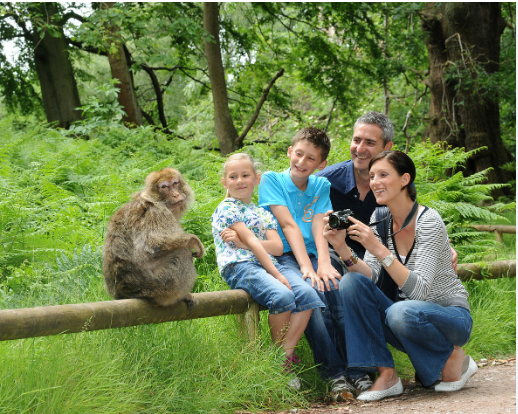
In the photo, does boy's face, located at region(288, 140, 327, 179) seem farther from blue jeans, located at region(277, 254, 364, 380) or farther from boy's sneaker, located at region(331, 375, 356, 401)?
boy's sneaker, located at region(331, 375, 356, 401)

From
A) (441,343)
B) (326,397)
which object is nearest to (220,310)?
(326,397)

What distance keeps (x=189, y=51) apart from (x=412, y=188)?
915 cm

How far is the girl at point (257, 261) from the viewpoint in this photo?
334 cm

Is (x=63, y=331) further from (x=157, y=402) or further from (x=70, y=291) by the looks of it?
(x=70, y=291)

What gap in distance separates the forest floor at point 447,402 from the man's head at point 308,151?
5.50 ft

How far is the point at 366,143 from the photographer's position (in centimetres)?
415

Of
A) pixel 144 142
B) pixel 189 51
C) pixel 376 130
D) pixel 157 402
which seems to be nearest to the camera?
pixel 157 402

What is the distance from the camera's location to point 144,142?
29.6ft

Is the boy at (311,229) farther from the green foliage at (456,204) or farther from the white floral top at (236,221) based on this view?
the green foliage at (456,204)

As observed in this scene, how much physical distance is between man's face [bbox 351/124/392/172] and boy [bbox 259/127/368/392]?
1.16 feet

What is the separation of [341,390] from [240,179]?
63.0 inches

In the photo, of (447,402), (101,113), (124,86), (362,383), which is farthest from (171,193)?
(124,86)

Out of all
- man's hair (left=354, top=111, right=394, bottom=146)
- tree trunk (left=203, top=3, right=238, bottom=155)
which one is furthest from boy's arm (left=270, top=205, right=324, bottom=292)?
tree trunk (left=203, top=3, right=238, bottom=155)

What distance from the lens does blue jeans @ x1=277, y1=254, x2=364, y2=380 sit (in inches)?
138
